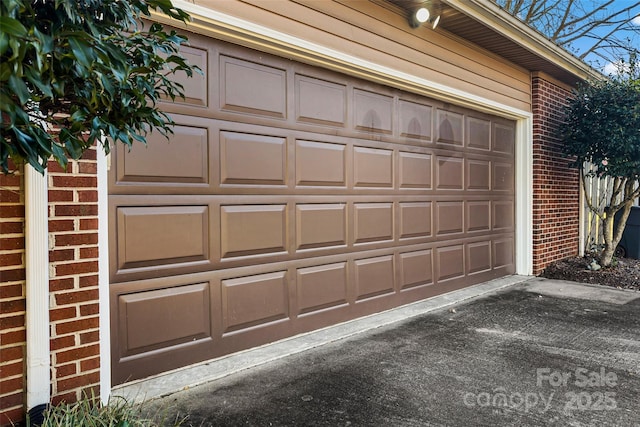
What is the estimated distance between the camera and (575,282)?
5.87 meters

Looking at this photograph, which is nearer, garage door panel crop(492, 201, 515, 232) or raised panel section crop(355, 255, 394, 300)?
raised panel section crop(355, 255, 394, 300)

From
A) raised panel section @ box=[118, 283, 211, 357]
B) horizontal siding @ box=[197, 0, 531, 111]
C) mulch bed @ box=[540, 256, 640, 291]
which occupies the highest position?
horizontal siding @ box=[197, 0, 531, 111]

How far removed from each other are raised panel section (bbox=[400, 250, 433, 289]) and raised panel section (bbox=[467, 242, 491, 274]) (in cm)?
84

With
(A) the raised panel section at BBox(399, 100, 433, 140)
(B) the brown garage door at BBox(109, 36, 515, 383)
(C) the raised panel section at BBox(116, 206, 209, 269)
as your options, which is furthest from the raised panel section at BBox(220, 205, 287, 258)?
(A) the raised panel section at BBox(399, 100, 433, 140)

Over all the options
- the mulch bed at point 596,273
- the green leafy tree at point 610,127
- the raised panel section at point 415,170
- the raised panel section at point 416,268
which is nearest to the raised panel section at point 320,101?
the raised panel section at point 415,170

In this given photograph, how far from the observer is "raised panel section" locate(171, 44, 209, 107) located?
112 inches

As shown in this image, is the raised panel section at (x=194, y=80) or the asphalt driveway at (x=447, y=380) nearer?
the asphalt driveway at (x=447, y=380)

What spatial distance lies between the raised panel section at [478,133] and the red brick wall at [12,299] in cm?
478

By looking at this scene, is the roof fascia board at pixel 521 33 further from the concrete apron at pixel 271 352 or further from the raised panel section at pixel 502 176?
the concrete apron at pixel 271 352

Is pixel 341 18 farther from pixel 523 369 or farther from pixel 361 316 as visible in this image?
pixel 523 369

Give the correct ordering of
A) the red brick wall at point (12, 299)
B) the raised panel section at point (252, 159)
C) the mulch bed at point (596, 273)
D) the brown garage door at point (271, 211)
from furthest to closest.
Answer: the mulch bed at point (596, 273)
the raised panel section at point (252, 159)
the brown garage door at point (271, 211)
the red brick wall at point (12, 299)

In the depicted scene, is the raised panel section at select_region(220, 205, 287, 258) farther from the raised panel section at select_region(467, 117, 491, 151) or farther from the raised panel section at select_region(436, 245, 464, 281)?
the raised panel section at select_region(467, 117, 491, 151)

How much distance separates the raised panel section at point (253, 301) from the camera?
312 cm

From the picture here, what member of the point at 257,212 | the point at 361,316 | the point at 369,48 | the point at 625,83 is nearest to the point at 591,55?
the point at 625,83
